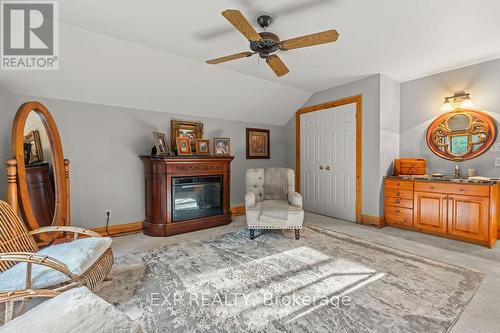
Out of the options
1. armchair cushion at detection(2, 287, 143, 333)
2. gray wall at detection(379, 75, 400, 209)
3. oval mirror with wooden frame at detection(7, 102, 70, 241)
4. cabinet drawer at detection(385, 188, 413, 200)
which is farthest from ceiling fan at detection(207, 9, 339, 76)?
cabinet drawer at detection(385, 188, 413, 200)

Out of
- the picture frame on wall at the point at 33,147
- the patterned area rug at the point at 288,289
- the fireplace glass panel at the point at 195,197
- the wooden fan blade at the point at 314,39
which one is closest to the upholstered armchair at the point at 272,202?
the patterned area rug at the point at 288,289

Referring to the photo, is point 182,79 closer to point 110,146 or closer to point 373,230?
point 110,146

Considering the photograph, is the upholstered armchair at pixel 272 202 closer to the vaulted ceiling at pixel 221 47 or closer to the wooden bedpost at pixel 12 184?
the vaulted ceiling at pixel 221 47

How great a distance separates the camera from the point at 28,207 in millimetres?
2318

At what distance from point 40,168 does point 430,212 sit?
5.22 meters

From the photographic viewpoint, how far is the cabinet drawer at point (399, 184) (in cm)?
358

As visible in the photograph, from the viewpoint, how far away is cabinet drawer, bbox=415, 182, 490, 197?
2.91 metres

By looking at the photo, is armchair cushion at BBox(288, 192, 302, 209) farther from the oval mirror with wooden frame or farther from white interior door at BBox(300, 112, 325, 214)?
the oval mirror with wooden frame

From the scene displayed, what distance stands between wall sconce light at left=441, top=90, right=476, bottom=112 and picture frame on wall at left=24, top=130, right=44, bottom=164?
5.61 metres

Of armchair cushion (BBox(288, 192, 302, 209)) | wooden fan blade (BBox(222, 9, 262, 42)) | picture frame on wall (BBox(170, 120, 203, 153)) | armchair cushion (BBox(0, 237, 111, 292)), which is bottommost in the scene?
armchair cushion (BBox(0, 237, 111, 292))

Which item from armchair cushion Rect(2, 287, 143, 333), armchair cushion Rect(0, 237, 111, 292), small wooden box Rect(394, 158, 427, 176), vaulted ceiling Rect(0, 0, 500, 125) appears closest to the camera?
armchair cushion Rect(2, 287, 143, 333)

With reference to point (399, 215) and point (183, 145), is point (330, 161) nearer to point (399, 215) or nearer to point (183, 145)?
point (399, 215)

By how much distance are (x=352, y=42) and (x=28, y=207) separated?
3.99m

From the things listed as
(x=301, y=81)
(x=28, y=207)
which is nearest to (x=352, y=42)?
(x=301, y=81)
